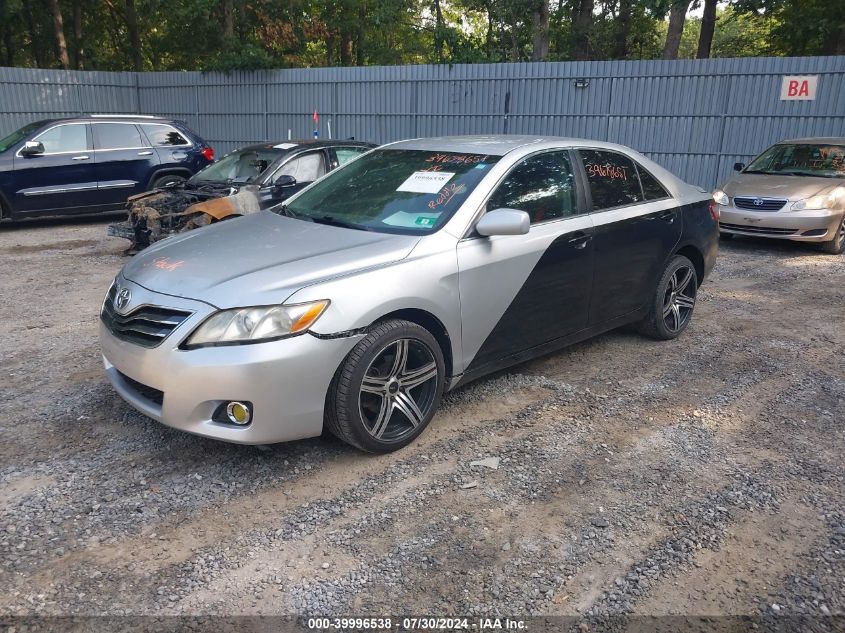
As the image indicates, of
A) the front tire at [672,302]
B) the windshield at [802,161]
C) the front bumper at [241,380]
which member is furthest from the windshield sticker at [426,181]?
the windshield at [802,161]

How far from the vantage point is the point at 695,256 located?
19.7 ft

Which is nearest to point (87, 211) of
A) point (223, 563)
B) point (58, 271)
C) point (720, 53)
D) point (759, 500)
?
point (58, 271)

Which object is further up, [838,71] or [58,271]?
[838,71]

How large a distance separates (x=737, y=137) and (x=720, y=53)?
16801 mm

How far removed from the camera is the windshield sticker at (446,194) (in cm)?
429

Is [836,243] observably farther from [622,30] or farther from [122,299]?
[622,30]

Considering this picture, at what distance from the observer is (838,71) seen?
1184 cm

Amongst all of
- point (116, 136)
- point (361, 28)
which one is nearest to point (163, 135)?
point (116, 136)

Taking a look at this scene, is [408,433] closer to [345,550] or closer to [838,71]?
[345,550]

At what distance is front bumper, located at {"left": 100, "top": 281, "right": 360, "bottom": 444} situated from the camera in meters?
3.34

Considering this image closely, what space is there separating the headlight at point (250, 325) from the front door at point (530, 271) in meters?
1.05

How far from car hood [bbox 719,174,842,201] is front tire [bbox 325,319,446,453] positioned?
7.50 meters

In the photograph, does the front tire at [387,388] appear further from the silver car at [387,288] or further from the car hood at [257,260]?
the car hood at [257,260]

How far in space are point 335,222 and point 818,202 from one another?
7682 mm
